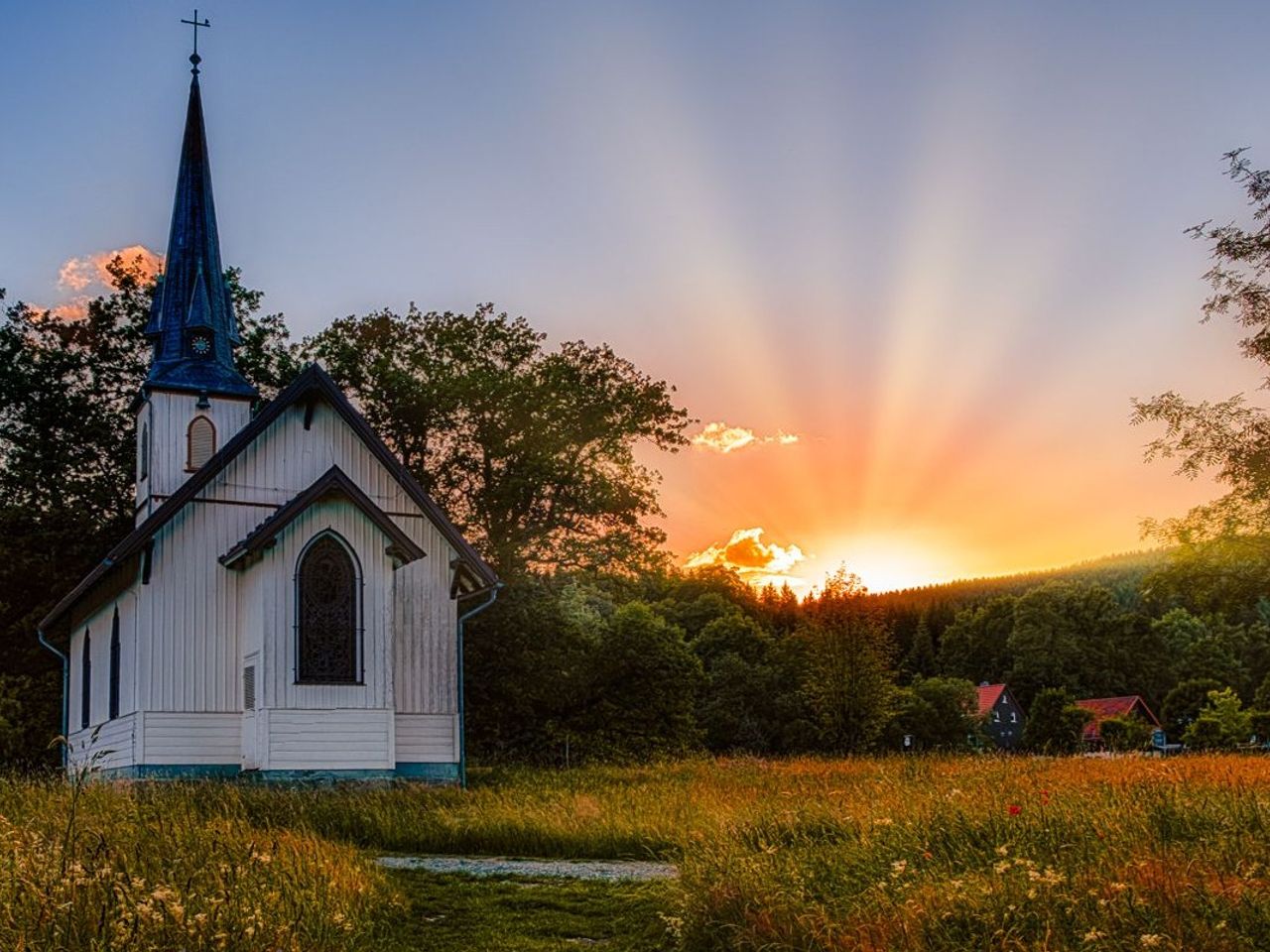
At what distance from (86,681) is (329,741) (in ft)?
28.6

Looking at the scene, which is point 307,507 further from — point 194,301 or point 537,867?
point 537,867

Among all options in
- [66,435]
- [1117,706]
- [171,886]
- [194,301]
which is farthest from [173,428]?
[1117,706]

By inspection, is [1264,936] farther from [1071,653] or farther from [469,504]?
[1071,653]

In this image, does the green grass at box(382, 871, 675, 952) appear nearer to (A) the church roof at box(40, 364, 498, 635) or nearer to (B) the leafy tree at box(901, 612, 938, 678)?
(A) the church roof at box(40, 364, 498, 635)

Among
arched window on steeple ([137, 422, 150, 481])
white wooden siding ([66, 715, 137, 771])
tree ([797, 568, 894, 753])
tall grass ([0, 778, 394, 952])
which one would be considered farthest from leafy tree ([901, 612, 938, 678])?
tall grass ([0, 778, 394, 952])

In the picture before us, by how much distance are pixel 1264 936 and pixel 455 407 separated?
30996 millimetres

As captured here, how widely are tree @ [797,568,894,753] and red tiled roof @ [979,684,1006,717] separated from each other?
41235 millimetres

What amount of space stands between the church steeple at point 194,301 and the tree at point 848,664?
28.2 m

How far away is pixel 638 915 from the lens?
9.50 metres

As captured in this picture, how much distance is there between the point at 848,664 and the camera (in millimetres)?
49312

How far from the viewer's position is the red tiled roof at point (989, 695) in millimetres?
89625

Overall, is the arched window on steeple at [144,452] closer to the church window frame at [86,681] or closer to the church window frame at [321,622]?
the church window frame at [86,681]

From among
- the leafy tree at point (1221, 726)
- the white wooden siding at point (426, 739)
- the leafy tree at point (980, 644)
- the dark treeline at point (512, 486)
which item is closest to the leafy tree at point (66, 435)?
the dark treeline at point (512, 486)

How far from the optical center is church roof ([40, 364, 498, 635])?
900 inches
